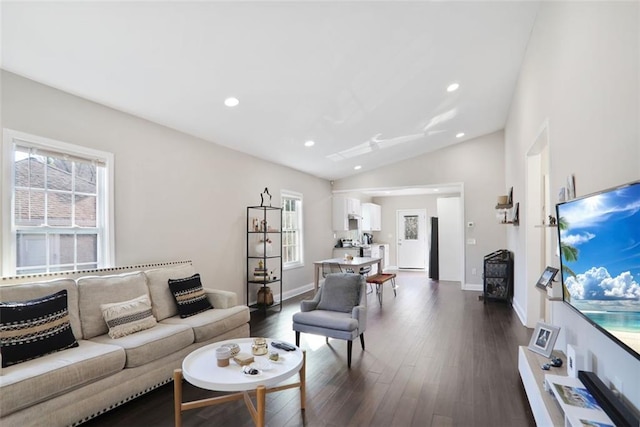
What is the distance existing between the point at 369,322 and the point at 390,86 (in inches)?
127

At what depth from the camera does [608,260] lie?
5.13 feet

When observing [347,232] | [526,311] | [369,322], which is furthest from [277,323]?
[347,232]

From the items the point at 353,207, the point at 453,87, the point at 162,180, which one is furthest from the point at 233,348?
the point at 353,207

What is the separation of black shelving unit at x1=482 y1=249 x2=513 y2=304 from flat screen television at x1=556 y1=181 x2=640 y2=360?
4.40 m

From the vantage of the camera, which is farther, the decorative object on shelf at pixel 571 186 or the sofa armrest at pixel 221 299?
the sofa armrest at pixel 221 299

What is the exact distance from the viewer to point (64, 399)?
2.19m

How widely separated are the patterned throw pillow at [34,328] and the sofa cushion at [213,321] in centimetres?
94

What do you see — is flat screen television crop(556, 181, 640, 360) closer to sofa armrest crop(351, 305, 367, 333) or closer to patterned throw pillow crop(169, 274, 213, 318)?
sofa armrest crop(351, 305, 367, 333)

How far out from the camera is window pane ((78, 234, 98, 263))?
11.1ft

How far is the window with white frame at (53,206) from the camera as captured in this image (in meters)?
2.83

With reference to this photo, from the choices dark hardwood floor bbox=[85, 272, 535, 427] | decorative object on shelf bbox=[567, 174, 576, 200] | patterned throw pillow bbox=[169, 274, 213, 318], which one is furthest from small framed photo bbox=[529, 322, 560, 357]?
patterned throw pillow bbox=[169, 274, 213, 318]

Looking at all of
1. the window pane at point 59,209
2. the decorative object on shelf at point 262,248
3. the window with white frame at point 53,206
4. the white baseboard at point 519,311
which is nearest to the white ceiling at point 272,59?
the window with white frame at point 53,206

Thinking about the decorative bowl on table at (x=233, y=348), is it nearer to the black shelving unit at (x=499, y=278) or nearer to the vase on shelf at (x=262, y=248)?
the vase on shelf at (x=262, y=248)

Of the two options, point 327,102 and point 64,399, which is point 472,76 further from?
point 64,399
